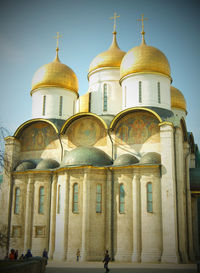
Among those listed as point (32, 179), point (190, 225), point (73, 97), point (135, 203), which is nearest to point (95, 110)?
point (73, 97)

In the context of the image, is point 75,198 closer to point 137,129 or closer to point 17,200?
point 17,200

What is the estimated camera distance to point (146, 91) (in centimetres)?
1883

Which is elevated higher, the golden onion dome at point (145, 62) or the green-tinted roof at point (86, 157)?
the golden onion dome at point (145, 62)

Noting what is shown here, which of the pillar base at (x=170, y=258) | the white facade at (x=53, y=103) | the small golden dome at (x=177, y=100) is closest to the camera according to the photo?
the pillar base at (x=170, y=258)

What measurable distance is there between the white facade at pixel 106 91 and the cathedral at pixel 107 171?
2.4 inches

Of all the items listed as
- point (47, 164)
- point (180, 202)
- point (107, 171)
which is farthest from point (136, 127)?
point (47, 164)

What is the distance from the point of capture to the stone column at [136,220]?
15.3 metres

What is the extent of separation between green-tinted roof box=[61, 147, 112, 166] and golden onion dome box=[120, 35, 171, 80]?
4.93 metres

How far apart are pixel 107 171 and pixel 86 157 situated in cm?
121

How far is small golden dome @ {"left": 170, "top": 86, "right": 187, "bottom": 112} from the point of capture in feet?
78.1

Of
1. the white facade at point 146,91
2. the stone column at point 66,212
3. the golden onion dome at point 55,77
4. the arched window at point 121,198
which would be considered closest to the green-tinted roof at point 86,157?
the stone column at point 66,212

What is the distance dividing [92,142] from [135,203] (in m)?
4.35

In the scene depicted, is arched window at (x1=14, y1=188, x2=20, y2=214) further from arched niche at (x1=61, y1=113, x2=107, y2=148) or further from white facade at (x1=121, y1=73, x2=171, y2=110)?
white facade at (x1=121, y1=73, x2=171, y2=110)

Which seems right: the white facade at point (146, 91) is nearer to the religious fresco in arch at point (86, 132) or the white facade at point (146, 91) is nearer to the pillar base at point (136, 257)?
the religious fresco in arch at point (86, 132)
